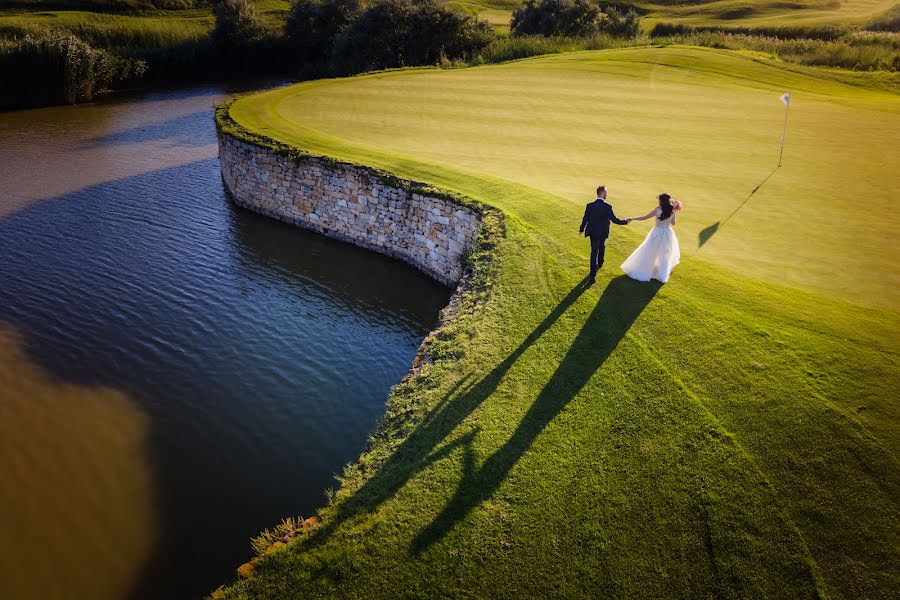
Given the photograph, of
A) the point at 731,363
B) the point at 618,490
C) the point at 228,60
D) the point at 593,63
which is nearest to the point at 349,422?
the point at 618,490

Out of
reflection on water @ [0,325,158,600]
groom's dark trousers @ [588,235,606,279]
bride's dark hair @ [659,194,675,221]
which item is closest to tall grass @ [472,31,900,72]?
bride's dark hair @ [659,194,675,221]

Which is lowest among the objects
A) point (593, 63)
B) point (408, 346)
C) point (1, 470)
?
point (1, 470)

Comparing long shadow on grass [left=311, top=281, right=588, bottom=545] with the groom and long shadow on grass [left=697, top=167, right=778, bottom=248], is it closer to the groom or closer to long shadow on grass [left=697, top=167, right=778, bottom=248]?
the groom

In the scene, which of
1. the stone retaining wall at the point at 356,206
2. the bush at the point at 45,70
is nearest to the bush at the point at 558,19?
the bush at the point at 45,70

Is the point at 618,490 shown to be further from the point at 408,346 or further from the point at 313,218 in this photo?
the point at 313,218

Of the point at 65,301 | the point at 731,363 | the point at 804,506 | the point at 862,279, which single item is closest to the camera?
the point at 804,506

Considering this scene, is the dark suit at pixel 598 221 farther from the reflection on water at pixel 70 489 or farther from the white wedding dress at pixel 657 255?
the reflection on water at pixel 70 489

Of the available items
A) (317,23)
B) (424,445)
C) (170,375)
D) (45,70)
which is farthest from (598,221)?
(317,23)
